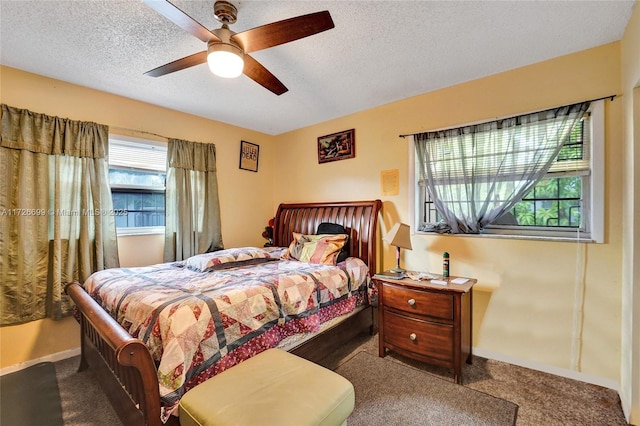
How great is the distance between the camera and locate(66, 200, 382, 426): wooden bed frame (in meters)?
1.26

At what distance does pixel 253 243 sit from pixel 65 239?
2091mm

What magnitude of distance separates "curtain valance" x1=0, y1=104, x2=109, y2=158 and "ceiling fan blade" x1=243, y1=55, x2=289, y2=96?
1834 mm

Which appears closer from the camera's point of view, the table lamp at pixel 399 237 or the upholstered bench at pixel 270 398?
the upholstered bench at pixel 270 398

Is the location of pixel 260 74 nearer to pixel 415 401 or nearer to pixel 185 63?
pixel 185 63

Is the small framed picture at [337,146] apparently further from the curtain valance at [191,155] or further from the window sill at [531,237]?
the window sill at [531,237]

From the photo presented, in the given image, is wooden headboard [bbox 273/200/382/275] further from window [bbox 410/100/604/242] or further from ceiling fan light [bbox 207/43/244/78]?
ceiling fan light [bbox 207/43/244/78]

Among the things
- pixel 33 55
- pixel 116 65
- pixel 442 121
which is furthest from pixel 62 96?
pixel 442 121

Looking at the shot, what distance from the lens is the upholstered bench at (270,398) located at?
1.11 metres

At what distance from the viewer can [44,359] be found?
242 cm

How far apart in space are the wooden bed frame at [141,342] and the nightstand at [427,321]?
0.46 m

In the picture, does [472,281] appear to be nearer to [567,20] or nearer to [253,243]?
[567,20]

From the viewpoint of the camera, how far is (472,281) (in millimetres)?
2338

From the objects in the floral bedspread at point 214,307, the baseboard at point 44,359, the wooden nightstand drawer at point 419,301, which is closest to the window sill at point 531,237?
the wooden nightstand drawer at point 419,301

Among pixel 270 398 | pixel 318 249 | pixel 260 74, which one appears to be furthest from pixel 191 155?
pixel 270 398
